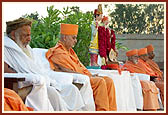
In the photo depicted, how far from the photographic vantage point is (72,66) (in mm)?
6820

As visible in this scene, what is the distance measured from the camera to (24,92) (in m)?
5.04

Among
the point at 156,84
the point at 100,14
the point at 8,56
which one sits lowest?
the point at 156,84

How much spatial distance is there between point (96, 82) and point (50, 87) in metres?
1.24

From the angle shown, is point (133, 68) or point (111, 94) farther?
point (133, 68)

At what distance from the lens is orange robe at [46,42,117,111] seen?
6.58m

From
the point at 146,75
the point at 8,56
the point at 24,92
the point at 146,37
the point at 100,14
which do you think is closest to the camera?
the point at 24,92

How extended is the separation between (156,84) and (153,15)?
29.5ft

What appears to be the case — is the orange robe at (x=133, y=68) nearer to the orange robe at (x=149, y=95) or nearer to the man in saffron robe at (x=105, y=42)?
the orange robe at (x=149, y=95)

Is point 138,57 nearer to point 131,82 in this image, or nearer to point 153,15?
point 131,82

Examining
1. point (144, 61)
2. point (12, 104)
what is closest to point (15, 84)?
point (12, 104)

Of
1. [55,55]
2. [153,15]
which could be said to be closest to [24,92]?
[55,55]

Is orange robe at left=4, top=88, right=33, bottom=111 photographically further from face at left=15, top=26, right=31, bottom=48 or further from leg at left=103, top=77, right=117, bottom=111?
leg at left=103, top=77, right=117, bottom=111

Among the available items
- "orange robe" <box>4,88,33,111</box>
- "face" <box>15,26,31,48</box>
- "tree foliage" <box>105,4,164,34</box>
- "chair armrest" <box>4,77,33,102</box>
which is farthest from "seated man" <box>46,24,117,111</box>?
"tree foliage" <box>105,4,164,34</box>

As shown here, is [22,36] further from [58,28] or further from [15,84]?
[58,28]
